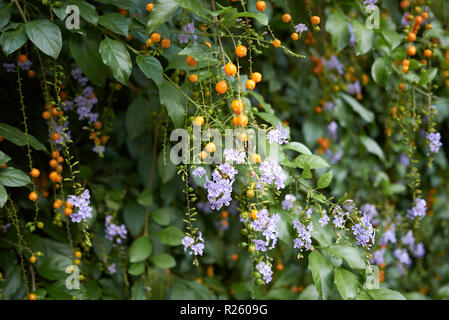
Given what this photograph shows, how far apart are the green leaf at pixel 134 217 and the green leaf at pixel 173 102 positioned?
23.6 inches

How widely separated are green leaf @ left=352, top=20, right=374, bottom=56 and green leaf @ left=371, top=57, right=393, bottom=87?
0.07 metres

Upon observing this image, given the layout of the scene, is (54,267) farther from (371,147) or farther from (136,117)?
(371,147)

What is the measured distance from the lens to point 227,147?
810 mm

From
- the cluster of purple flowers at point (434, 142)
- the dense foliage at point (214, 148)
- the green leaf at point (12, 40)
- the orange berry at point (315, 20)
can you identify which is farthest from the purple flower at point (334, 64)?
the green leaf at point (12, 40)

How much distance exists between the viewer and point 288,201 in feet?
3.44

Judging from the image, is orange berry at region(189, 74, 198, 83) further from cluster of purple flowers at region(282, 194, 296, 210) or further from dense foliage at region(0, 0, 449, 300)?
cluster of purple flowers at region(282, 194, 296, 210)

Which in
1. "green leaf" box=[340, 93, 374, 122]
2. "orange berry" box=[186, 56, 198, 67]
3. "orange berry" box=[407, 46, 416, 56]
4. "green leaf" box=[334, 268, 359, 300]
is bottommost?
"green leaf" box=[334, 268, 359, 300]

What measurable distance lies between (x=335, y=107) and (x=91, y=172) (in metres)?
1.06

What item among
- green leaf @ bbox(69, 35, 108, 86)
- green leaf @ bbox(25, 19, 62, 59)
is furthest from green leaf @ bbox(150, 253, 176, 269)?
green leaf @ bbox(25, 19, 62, 59)

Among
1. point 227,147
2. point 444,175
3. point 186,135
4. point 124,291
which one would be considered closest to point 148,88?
point 186,135

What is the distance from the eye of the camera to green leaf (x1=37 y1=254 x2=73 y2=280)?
1165 mm

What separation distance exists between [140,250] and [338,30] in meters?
1.01

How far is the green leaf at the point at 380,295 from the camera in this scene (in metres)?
1.01

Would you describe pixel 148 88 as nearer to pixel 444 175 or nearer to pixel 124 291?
pixel 124 291
